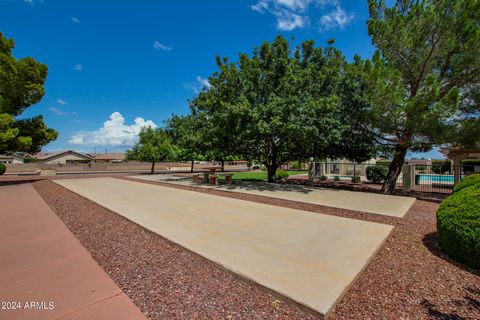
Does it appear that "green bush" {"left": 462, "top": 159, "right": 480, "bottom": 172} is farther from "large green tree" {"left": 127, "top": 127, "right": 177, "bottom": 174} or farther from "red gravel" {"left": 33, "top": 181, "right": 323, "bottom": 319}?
"large green tree" {"left": 127, "top": 127, "right": 177, "bottom": 174}

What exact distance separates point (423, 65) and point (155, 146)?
2676 centimetres

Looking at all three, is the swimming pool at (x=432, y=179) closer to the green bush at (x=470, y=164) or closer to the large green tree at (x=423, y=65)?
the green bush at (x=470, y=164)

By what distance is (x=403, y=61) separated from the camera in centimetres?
1011

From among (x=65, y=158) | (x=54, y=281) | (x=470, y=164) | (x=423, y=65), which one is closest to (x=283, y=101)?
(x=423, y=65)

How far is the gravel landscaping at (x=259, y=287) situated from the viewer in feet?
8.66

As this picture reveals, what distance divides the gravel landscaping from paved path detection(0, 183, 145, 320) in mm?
185

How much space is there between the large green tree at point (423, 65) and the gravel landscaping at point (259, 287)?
5663mm

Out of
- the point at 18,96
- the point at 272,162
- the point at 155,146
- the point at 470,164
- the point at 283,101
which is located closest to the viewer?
the point at 283,101

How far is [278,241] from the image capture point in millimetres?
4699

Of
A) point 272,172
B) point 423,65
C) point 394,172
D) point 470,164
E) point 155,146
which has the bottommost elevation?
point 272,172

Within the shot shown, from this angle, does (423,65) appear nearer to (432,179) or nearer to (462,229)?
(462,229)

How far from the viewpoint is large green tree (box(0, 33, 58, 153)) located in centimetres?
1375

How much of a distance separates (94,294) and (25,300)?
2.46ft

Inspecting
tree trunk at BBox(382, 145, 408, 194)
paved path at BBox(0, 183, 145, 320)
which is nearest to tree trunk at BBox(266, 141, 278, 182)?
tree trunk at BBox(382, 145, 408, 194)
